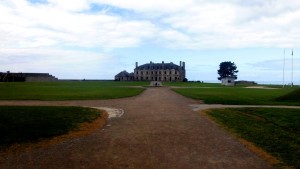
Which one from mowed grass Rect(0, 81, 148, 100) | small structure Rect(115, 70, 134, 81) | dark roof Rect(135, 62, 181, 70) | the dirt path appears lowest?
the dirt path

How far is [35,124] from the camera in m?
16.8

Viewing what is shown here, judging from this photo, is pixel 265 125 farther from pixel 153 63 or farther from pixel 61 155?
pixel 153 63

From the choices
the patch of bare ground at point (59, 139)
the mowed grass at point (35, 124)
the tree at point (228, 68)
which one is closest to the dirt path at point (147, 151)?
the patch of bare ground at point (59, 139)

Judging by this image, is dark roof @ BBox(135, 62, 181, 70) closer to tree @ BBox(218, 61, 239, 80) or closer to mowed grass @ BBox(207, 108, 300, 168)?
tree @ BBox(218, 61, 239, 80)

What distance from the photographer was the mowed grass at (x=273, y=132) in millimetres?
11360

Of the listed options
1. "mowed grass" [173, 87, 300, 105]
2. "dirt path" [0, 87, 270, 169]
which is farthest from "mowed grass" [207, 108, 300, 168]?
"mowed grass" [173, 87, 300, 105]

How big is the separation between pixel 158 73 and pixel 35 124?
14575 cm

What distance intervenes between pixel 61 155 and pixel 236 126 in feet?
32.6

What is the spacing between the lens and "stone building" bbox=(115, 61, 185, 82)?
161 metres

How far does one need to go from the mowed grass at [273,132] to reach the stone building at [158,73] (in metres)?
137

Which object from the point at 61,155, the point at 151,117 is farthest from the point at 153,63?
the point at 61,155

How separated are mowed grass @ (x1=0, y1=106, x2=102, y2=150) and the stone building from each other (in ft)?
457

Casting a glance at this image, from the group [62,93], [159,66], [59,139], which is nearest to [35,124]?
[59,139]

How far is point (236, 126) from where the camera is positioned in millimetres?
17688
